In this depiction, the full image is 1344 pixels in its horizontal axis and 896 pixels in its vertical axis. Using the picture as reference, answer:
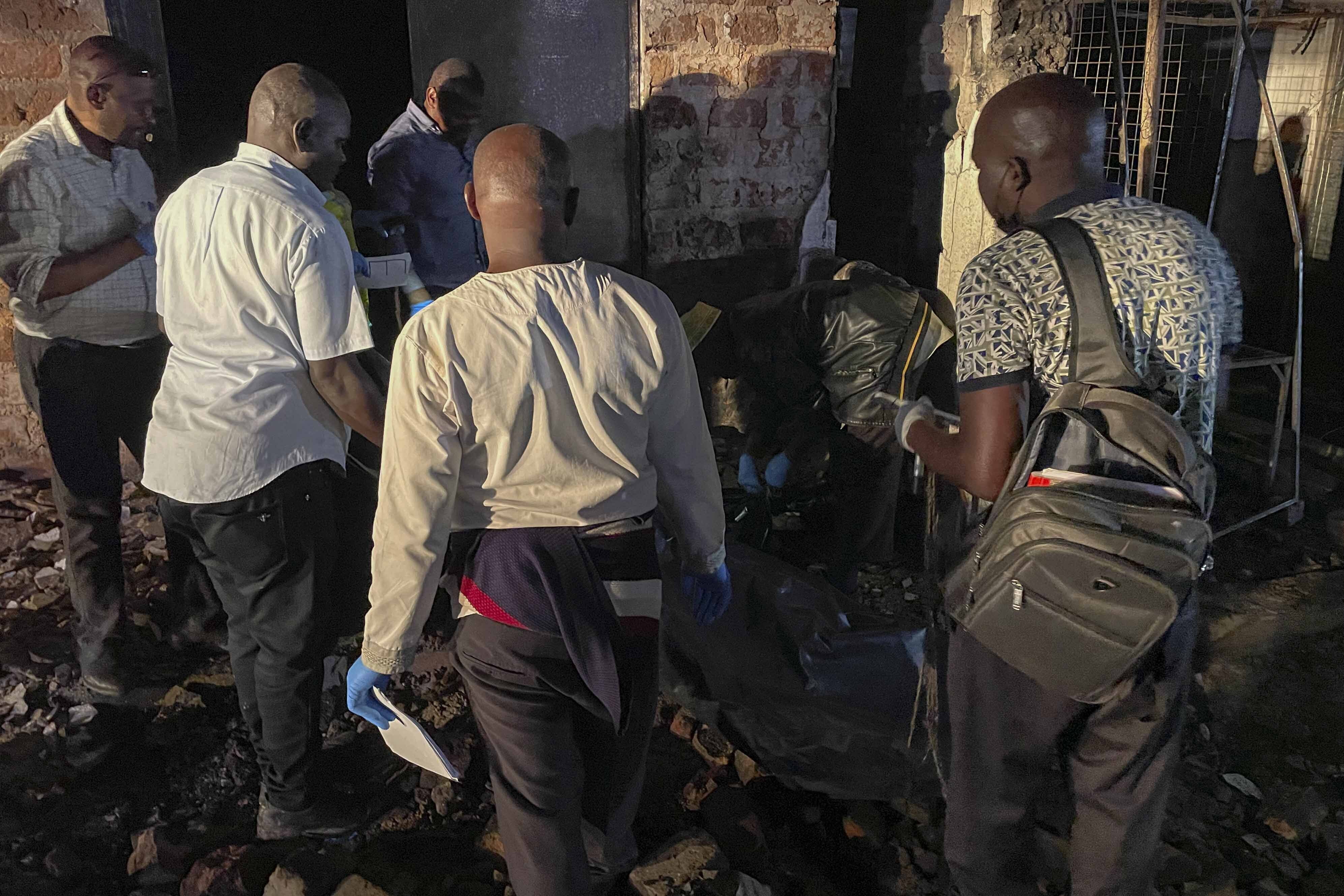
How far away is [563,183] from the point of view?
5.68ft

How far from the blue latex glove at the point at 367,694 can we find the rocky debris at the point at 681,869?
2.51 feet

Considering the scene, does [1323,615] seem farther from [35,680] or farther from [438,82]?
[35,680]

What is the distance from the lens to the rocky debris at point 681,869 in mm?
2244

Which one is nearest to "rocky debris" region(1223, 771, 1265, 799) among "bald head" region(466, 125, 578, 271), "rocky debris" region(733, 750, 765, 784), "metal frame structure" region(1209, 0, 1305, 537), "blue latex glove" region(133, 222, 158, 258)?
"rocky debris" region(733, 750, 765, 784)

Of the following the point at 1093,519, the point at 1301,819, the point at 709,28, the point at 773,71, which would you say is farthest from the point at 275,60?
the point at 1301,819

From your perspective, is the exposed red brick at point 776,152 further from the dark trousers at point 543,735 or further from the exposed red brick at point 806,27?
the dark trousers at point 543,735

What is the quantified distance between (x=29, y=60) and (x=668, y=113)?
102 inches

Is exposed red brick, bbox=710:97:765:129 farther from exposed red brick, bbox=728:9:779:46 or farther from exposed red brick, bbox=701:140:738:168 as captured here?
exposed red brick, bbox=728:9:779:46

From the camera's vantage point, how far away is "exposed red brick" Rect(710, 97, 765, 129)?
4551 mm

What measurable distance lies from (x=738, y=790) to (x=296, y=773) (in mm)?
1153

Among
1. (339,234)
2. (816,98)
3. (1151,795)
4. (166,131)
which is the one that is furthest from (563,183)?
(816,98)

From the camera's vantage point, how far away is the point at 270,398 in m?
2.22

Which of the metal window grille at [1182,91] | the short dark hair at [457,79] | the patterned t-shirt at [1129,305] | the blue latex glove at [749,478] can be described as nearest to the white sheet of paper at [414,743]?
the patterned t-shirt at [1129,305]

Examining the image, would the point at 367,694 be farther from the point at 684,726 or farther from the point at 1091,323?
the point at 1091,323
